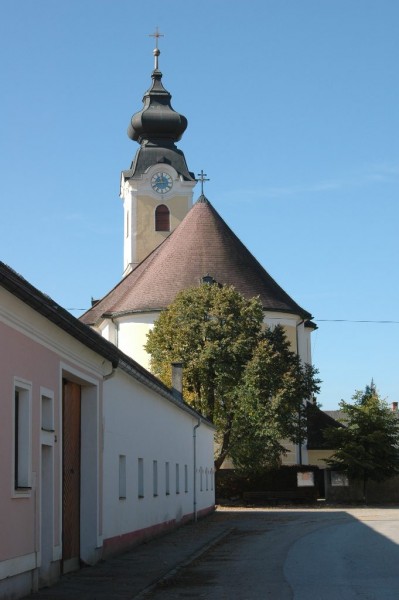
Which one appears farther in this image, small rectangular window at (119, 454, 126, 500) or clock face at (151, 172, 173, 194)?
clock face at (151, 172, 173, 194)

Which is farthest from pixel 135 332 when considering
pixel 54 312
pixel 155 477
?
pixel 54 312

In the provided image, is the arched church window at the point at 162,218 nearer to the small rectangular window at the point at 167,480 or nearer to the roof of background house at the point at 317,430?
the roof of background house at the point at 317,430

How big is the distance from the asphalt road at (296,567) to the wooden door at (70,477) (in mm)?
1737

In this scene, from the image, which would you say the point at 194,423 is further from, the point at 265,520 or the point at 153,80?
the point at 153,80

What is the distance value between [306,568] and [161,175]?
183 ft

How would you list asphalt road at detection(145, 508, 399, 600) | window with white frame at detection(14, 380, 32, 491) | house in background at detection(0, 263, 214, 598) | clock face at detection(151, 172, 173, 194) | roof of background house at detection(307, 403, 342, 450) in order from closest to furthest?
house in background at detection(0, 263, 214, 598)
asphalt road at detection(145, 508, 399, 600)
window with white frame at detection(14, 380, 32, 491)
roof of background house at detection(307, 403, 342, 450)
clock face at detection(151, 172, 173, 194)

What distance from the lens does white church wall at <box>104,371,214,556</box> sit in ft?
63.4

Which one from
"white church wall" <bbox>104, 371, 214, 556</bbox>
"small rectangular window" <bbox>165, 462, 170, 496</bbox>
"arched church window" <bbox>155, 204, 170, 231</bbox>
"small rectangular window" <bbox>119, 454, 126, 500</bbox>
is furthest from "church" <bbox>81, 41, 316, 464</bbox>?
"small rectangular window" <bbox>119, 454, 126, 500</bbox>

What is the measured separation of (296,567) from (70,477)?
3858 mm

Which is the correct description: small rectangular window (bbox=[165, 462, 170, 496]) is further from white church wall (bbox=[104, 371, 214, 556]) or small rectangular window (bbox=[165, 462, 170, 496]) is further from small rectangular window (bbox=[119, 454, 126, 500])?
small rectangular window (bbox=[119, 454, 126, 500])

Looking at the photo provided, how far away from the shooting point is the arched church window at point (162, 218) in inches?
2776

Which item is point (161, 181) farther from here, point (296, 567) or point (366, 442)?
point (296, 567)

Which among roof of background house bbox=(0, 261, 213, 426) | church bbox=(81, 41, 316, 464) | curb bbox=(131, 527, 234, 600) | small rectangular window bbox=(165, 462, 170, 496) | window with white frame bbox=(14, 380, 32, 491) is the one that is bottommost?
curb bbox=(131, 527, 234, 600)

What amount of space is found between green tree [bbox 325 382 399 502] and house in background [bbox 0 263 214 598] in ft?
77.7
